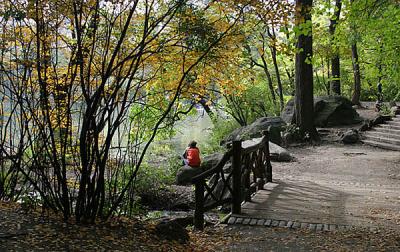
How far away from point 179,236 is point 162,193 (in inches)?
243

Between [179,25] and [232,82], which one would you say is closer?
[179,25]

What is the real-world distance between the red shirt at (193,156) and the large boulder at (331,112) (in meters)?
8.02

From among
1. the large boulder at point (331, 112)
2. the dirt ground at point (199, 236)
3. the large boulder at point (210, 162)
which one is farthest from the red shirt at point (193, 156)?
the large boulder at point (331, 112)

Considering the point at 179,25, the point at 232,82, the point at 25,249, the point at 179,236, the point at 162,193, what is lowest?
the point at 162,193

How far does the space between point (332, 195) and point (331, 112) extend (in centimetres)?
1236

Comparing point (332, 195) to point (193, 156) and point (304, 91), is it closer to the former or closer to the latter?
point (193, 156)

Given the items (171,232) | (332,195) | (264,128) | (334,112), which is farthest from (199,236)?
(334,112)

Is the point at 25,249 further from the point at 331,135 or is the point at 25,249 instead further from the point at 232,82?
the point at 331,135

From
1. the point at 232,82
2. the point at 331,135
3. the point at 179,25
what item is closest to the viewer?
the point at 179,25

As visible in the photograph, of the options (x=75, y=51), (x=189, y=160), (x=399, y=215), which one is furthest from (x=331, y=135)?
(x=75, y=51)

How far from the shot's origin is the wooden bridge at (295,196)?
6391mm

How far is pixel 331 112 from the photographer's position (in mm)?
19984

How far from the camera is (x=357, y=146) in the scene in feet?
55.4

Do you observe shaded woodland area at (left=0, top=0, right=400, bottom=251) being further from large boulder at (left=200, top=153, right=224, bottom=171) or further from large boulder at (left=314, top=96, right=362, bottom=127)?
large boulder at (left=314, top=96, right=362, bottom=127)
